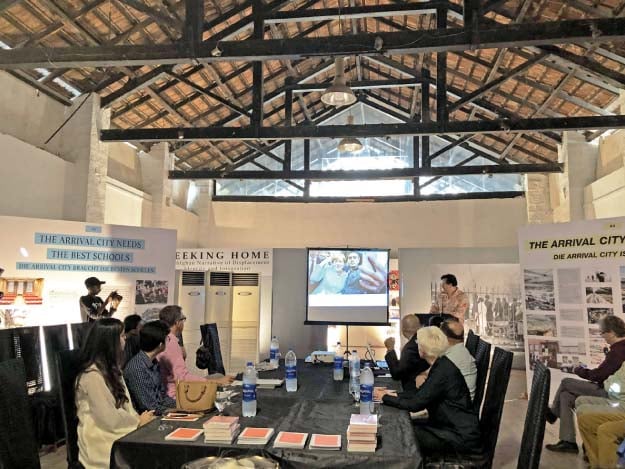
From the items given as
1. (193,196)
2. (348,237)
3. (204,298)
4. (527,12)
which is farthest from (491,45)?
(193,196)

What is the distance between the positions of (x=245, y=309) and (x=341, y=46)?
5670 mm

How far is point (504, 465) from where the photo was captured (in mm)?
3924

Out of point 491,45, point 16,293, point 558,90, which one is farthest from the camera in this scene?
point 558,90

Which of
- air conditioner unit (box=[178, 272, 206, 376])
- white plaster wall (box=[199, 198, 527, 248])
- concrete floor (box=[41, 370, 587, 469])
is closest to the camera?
concrete floor (box=[41, 370, 587, 469])

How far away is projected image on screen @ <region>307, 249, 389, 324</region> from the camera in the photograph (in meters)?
5.77

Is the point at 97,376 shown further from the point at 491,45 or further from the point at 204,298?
the point at 204,298

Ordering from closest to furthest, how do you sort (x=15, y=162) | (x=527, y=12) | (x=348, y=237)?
(x=15, y=162) → (x=527, y=12) → (x=348, y=237)

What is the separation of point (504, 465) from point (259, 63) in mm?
5918

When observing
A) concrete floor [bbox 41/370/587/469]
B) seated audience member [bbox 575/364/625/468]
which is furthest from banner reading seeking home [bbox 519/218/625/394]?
seated audience member [bbox 575/364/625/468]

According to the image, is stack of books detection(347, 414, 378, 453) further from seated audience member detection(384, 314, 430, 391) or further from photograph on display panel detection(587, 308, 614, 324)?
photograph on display panel detection(587, 308, 614, 324)

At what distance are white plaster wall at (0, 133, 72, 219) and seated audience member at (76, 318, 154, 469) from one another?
183 inches

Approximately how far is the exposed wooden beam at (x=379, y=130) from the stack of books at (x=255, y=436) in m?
5.39

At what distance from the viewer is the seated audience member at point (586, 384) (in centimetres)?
394

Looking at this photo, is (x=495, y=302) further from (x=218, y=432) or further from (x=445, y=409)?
(x=218, y=432)
